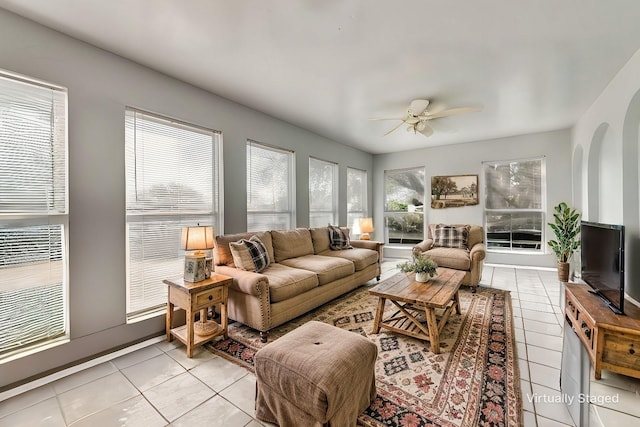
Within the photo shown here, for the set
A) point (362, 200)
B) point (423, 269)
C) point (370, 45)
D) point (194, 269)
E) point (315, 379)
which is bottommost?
point (315, 379)

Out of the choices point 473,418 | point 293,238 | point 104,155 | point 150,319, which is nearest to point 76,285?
point 150,319

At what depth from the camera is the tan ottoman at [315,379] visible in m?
1.33

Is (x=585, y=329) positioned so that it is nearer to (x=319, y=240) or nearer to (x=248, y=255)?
(x=248, y=255)

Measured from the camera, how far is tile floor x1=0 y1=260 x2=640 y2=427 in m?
1.57

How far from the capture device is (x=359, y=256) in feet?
13.1

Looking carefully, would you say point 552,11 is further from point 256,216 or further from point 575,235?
point 575,235

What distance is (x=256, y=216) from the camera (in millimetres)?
3885

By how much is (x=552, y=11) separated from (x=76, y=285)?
414 centimetres

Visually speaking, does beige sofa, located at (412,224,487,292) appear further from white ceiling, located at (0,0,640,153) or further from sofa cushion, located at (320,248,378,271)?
white ceiling, located at (0,0,640,153)

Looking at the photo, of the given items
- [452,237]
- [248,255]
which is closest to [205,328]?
[248,255]

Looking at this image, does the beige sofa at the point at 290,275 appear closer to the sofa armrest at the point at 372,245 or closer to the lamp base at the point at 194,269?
the sofa armrest at the point at 372,245

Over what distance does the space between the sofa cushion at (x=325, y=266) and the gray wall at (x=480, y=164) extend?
3.37 meters

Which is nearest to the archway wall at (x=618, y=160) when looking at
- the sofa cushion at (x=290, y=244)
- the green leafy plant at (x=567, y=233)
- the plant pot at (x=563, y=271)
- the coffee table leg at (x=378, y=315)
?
the green leafy plant at (x=567, y=233)

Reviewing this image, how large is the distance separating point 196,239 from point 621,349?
302 cm
